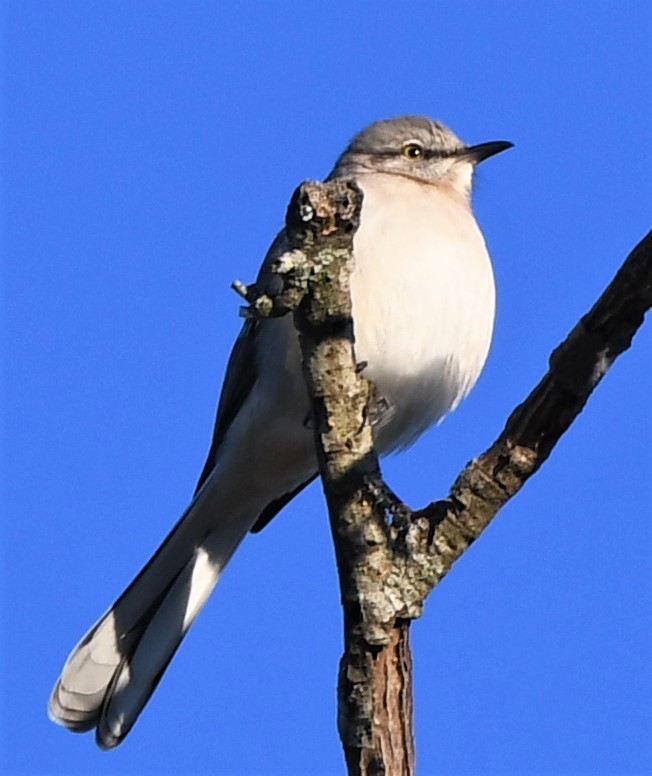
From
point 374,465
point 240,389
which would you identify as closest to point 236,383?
point 240,389

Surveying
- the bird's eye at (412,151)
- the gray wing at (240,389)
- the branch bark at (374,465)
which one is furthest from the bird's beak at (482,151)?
the branch bark at (374,465)

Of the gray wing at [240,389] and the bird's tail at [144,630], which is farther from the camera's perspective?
the gray wing at [240,389]

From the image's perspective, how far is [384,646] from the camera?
4477mm

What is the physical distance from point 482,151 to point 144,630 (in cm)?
314

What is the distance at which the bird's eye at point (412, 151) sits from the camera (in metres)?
7.52

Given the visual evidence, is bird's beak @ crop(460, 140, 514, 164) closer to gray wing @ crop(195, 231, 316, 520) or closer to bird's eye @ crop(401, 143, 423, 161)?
bird's eye @ crop(401, 143, 423, 161)

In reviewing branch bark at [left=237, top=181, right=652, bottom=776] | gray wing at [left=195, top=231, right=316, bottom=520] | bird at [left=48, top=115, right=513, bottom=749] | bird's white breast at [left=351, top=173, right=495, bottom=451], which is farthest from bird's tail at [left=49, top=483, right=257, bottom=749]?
branch bark at [left=237, top=181, right=652, bottom=776]

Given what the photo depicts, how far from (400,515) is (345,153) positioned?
12.1 feet

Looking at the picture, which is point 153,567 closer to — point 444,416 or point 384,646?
point 444,416

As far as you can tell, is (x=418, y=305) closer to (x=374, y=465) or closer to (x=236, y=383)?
(x=236, y=383)

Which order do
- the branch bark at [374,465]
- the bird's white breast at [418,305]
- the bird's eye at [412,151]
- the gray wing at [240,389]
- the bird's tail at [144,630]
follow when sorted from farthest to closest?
1. the bird's eye at [412,151]
2. the gray wing at [240,389]
3. the bird's tail at [144,630]
4. the bird's white breast at [418,305]
5. the branch bark at [374,465]

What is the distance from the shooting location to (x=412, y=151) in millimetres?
7527

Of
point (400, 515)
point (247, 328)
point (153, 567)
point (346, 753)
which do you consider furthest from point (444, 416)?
point (346, 753)

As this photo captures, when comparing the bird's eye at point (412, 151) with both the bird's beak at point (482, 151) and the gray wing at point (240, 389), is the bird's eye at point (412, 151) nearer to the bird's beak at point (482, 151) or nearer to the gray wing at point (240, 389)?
the bird's beak at point (482, 151)
